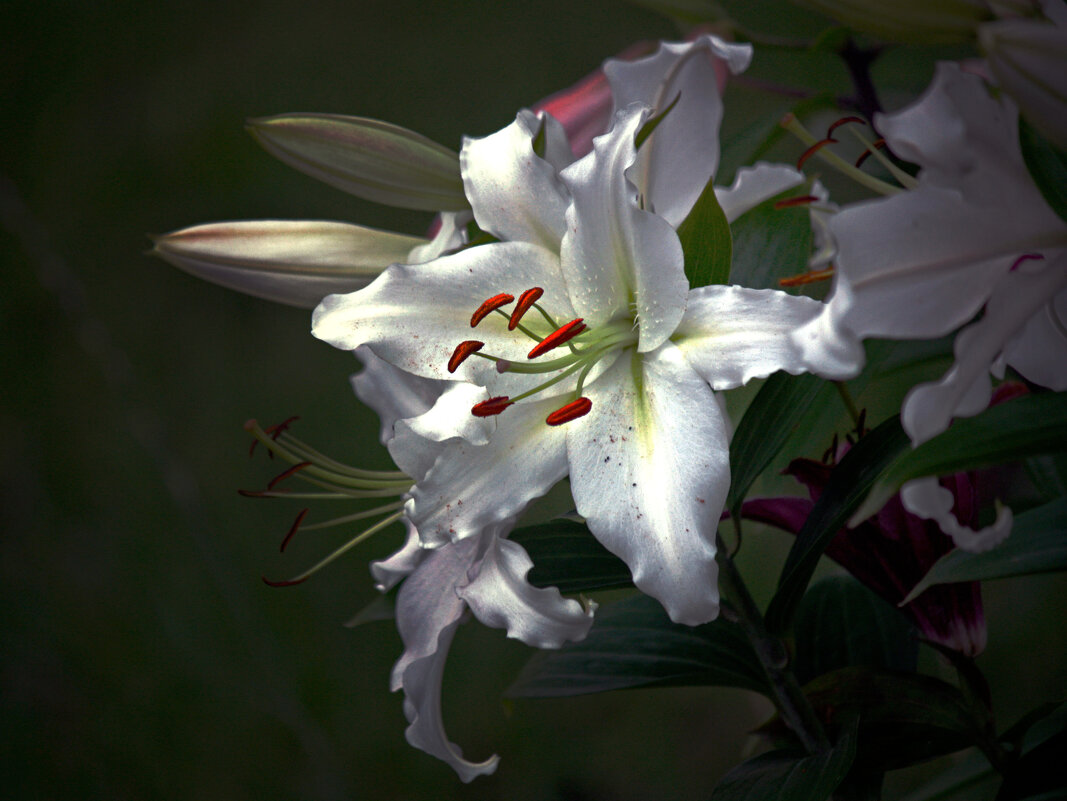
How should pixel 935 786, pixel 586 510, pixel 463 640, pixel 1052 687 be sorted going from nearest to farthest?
pixel 586 510
pixel 935 786
pixel 1052 687
pixel 463 640

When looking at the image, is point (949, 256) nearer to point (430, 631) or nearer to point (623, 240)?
point (623, 240)

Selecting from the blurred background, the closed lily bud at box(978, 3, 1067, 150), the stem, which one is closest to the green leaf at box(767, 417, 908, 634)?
the stem

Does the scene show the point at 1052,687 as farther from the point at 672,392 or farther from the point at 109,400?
the point at 109,400

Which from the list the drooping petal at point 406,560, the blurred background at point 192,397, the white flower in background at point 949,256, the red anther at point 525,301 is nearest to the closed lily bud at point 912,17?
the white flower in background at point 949,256

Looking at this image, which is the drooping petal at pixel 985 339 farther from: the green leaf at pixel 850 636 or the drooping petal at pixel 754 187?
the green leaf at pixel 850 636

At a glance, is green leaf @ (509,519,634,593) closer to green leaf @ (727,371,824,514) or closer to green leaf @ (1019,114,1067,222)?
green leaf @ (727,371,824,514)

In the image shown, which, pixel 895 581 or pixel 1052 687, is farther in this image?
pixel 1052 687

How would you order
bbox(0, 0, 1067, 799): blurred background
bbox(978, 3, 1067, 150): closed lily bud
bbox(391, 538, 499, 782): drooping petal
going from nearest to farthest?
bbox(978, 3, 1067, 150): closed lily bud < bbox(391, 538, 499, 782): drooping petal < bbox(0, 0, 1067, 799): blurred background

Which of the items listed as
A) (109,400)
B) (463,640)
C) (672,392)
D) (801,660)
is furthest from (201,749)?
(672,392)
